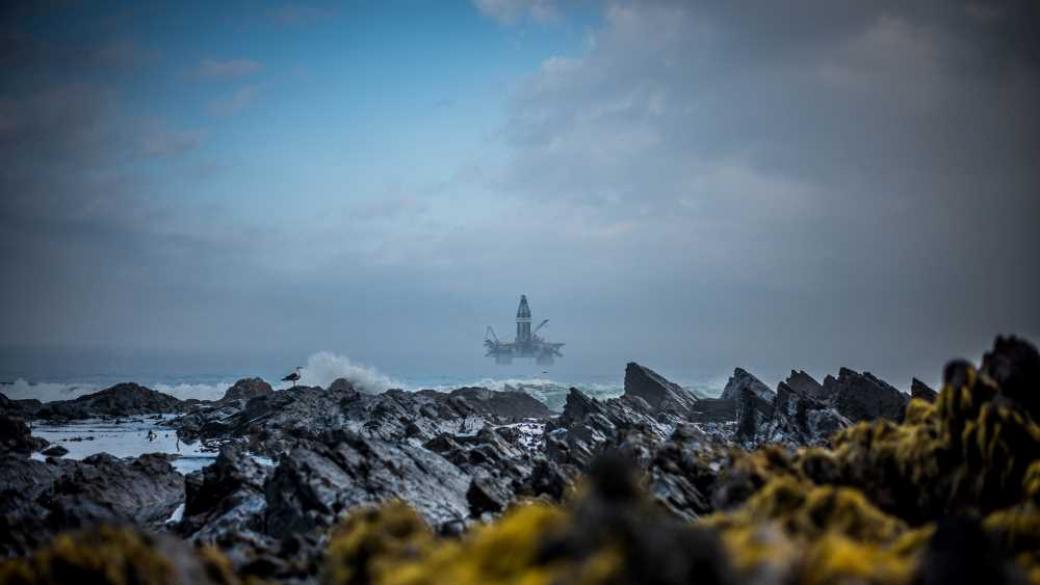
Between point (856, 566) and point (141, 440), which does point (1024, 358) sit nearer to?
point (856, 566)

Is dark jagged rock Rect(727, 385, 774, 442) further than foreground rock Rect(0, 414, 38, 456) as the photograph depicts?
Yes

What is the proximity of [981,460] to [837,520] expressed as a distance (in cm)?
1125

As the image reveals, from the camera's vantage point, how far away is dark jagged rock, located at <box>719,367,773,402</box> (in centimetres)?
8981

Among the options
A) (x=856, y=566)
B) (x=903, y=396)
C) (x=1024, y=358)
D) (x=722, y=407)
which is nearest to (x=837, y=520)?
(x=856, y=566)

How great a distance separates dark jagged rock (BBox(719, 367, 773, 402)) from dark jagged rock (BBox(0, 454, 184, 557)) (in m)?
73.8

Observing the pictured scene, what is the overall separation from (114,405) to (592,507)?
141m

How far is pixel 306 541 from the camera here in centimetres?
2823

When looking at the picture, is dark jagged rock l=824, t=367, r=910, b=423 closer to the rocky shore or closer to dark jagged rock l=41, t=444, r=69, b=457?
the rocky shore

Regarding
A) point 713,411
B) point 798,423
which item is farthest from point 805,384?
point 798,423

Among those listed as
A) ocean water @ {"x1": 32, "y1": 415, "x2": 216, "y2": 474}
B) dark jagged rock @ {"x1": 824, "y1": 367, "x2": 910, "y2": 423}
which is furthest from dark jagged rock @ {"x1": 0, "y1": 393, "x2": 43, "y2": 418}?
dark jagged rock @ {"x1": 824, "y1": 367, "x2": 910, "y2": 423}

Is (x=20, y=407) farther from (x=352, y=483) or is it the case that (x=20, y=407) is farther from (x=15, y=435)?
(x=352, y=483)

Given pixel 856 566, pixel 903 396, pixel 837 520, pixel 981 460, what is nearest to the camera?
pixel 856 566

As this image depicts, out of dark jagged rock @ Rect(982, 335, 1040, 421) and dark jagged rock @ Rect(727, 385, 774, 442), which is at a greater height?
dark jagged rock @ Rect(982, 335, 1040, 421)

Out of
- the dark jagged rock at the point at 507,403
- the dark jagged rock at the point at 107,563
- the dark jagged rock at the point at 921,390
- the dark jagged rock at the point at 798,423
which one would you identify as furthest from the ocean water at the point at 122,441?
the dark jagged rock at the point at 921,390
